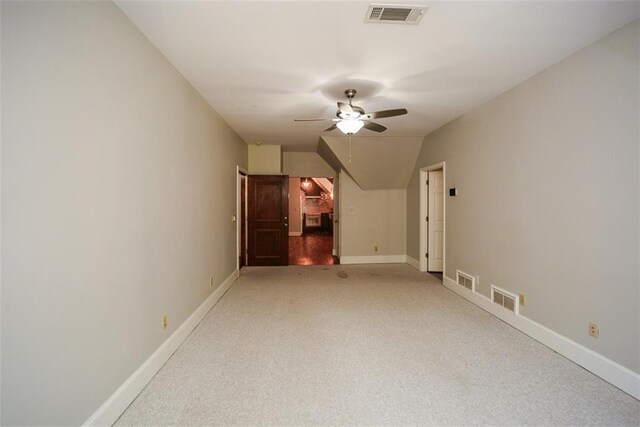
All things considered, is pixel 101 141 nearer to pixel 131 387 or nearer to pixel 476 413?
pixel 131 387

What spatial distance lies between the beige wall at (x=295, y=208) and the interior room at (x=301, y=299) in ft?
25.0

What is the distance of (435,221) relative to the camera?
5559 mm

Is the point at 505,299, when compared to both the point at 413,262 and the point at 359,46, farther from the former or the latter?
the point at 359,46

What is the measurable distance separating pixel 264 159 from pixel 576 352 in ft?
18.1

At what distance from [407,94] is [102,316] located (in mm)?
3509

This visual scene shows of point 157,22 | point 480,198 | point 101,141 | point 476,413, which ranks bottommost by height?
point 476,413

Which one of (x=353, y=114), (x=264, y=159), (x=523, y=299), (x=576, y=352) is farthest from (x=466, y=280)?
(x=264, y=159)

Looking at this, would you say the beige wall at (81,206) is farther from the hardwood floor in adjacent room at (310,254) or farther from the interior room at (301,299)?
the hardwood floor in adjacent room at (310,254)

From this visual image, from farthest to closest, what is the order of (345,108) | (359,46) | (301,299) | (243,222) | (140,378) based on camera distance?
(243,222)
(301,299)
(345,108)
(359,46)
(140,378)

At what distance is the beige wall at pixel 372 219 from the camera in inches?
255

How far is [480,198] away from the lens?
147 inches

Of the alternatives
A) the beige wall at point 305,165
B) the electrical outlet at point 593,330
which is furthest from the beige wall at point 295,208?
the electrical outlet at point 593,330

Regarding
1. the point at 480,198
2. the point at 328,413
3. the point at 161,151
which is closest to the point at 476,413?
the point at 328,413

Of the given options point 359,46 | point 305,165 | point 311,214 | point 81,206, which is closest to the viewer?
point 81,206
